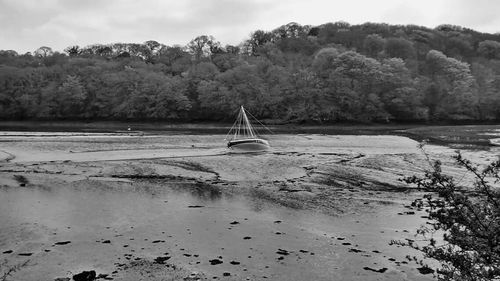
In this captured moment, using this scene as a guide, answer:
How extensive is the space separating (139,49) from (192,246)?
170 metres

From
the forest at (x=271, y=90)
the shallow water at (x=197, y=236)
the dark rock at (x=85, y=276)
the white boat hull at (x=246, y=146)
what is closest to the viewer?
the dark rock at (x=85, y=276)

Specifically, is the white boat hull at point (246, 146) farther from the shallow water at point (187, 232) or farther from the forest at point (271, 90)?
the forest at point (271, 90)

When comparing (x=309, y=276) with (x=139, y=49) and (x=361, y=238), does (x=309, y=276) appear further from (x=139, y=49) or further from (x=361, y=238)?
(x=139, y=49)

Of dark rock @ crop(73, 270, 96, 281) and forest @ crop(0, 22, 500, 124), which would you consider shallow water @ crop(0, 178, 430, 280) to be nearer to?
dark rock @ crop(73, 270, 96, 281)

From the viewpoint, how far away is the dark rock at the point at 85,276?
11164 millimetres

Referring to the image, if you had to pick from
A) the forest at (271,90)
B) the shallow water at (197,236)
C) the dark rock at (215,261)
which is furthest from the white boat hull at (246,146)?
the forest at (271,90)

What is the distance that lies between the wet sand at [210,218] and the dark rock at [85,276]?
31cm

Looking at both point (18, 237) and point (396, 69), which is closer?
point (18, 237)

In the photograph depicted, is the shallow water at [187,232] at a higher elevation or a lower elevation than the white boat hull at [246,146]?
lower

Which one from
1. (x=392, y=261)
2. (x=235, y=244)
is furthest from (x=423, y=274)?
(x=235, y=244)

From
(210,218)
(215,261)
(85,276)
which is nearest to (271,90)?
(210,218)

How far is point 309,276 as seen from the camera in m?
11.5

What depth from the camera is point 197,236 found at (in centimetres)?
1506

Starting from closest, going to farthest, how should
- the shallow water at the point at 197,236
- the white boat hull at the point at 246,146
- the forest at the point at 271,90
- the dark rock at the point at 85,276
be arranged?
the dark rock at the point at 85,276
the shallow water at the point at 197,236
the white boat hull at the point at 246,146
the forest at the point at 271,90
